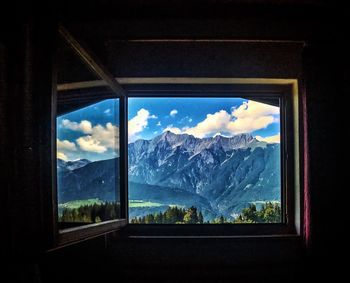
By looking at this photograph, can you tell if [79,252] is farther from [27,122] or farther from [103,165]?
[27,122]

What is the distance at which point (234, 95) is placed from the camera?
3.29m

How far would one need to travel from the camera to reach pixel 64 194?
6.97ft

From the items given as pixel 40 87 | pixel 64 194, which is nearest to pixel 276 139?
pixel 64 194

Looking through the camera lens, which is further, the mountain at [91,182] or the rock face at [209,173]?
the rock face at [209,173]

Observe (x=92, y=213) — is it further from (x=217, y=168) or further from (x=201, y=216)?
(x=217, y=168)

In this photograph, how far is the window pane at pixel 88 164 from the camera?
212cm

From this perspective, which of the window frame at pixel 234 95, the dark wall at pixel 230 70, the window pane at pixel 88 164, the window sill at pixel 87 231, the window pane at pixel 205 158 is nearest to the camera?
the window sill at pixel 87 231

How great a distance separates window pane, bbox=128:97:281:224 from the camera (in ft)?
10.8

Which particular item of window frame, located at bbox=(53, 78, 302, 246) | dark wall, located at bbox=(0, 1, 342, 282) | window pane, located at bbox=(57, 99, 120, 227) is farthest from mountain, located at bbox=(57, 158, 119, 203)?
dark wall, located at bbox=(0, 1, 342, 282)

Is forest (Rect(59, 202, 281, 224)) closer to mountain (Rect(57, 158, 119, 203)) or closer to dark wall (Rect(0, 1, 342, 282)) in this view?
dark wall (Rect(0, 1, 342, 282))

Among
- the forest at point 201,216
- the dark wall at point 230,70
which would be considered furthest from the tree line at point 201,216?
the dark wall at point 230,70

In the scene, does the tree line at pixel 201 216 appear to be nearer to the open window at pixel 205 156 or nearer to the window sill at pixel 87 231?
the open window at pixel 205 156

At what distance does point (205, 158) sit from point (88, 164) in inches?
42.2

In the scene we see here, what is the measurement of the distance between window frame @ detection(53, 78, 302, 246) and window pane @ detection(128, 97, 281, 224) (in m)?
0.06
